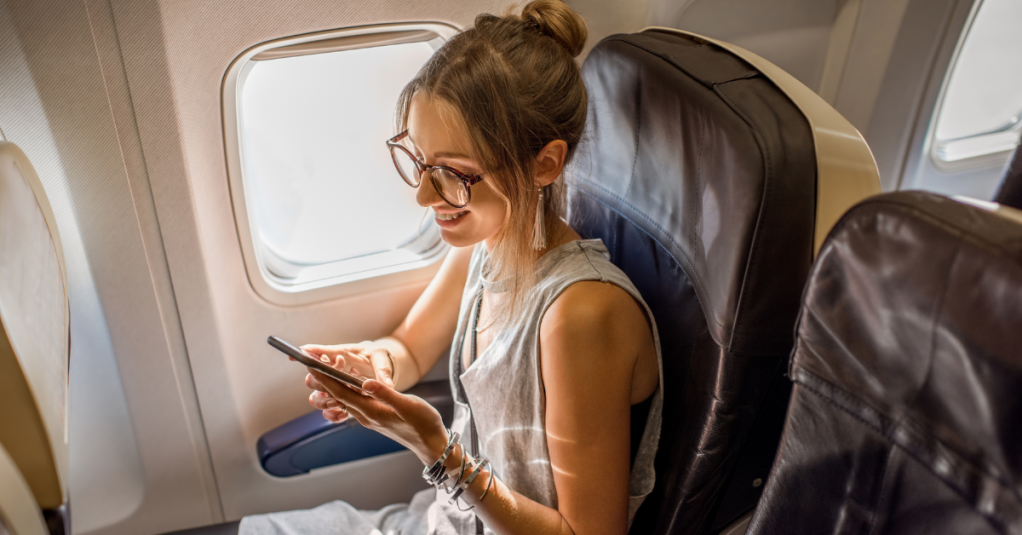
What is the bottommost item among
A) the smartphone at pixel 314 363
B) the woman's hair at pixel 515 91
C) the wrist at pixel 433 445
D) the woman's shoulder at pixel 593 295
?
the wrist at pixel 433 445

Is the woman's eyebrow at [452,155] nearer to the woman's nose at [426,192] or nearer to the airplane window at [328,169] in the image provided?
the woman's nose at [426,192]

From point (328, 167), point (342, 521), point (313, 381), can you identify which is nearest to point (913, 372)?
point (313, 381)

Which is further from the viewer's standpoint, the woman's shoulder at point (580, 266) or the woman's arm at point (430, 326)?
the woman's arm at point (430, 326)

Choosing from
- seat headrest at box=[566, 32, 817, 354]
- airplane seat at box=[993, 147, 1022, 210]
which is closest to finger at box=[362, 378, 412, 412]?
seat headrest at box=[566, 32, 817, 354]

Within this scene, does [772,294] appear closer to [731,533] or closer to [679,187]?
[679,187]

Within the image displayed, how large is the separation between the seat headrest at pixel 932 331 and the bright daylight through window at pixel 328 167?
1.26 m

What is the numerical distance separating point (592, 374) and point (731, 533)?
0.48 metres

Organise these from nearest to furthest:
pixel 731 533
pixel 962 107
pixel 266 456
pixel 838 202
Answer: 1. pixel 838 202
2. pixel 731 533
3. pixel 266 456
4. pixel 962 107

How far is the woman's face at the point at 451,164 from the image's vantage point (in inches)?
44.5

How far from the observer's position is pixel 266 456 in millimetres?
1745

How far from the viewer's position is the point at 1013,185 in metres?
1.22

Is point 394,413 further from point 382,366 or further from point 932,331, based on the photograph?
point 932,331

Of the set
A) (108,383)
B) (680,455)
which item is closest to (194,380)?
(108,383)

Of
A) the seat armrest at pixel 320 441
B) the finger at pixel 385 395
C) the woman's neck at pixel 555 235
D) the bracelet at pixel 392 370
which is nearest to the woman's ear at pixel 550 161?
the woman's neck at pixel 555 235
